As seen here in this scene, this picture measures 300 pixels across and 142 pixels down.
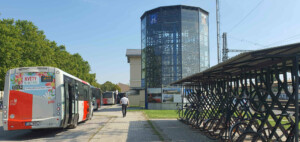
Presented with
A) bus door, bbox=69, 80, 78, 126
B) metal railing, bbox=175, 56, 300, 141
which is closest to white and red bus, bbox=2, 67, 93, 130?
bus door, bbox=69, 80, 78, 126

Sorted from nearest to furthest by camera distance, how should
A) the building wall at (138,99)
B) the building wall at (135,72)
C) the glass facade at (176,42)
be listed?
the glass facade at (176,42) < the building wall at (138,99) < the building wall at (135,72)

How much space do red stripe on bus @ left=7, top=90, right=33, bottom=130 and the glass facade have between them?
2044 centimetres

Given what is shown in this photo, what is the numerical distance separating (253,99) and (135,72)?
40.9m

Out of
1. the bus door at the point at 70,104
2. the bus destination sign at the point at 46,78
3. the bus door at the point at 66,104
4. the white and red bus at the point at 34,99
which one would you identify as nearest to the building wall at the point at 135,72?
the bus door at the point at 70,104

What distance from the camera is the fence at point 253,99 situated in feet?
20.6

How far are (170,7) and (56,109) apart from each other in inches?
891

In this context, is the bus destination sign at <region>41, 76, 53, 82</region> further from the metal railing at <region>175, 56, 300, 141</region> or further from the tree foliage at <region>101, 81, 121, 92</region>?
the tree foliage at <region>101, 81, 121, 92</region>

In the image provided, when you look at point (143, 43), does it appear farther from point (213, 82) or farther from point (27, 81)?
point (27, 81)

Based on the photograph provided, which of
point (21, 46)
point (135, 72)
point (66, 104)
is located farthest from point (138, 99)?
point (66, 104)

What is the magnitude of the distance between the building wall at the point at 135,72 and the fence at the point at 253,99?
107ft

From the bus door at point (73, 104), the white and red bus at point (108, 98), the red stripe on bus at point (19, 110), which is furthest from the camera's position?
the white and red bus at point (108, 98)

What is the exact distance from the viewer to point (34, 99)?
33.5 feet

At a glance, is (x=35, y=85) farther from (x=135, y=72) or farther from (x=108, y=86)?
(x=108, y=86)

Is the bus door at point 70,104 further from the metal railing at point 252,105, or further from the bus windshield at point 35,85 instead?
the metal railing at point 252,105
